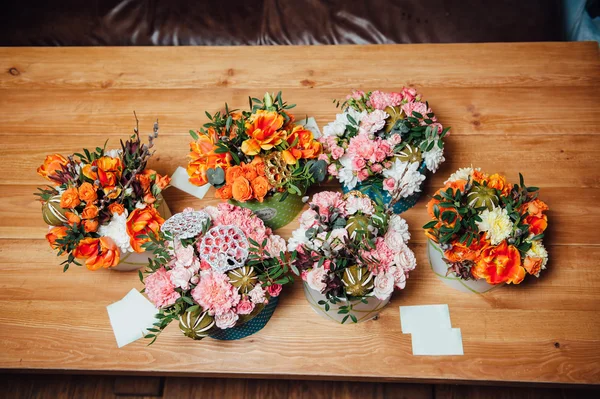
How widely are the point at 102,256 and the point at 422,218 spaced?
0.79m

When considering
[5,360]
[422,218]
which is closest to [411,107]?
[422,218]

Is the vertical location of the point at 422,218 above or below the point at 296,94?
below

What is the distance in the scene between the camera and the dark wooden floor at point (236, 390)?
1.58m

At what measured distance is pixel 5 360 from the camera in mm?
1147

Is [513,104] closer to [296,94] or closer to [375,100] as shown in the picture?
[375,100]

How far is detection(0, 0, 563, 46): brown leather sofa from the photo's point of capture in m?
1.72

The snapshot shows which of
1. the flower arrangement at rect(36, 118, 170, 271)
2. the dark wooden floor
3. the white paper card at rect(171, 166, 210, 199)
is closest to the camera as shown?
the flower arrangement at rect(36, 118, 170, 271)

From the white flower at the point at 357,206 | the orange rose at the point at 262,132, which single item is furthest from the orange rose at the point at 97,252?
the white flower at the point at 357,206

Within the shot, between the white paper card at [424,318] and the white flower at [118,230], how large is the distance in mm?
663

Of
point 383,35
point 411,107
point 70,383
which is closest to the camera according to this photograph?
point 411,107

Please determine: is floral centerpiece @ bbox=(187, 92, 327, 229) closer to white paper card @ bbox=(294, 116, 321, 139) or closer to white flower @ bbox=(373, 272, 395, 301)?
white paper card @ bbox=(294, 116, 321, 139)

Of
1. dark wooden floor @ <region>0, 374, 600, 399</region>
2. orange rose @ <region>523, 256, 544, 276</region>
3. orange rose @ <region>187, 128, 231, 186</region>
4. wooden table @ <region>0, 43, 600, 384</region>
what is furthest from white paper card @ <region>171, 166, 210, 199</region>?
orange rose @ <region>523, 256, 544, 276</region>

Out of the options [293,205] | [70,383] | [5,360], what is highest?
[293,205]

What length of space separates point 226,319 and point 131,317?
0.33 metres
